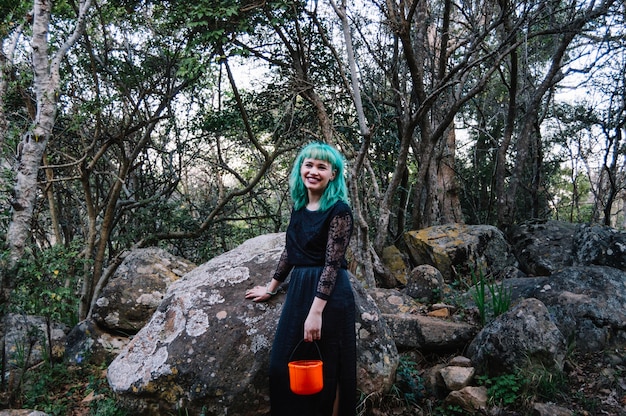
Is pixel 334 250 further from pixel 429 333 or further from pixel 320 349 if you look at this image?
pixel 429 333

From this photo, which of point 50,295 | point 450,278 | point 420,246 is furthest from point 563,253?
point 50,295

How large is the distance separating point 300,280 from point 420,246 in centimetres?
532

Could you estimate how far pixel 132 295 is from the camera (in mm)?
5035

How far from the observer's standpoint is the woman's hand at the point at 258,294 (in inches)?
121

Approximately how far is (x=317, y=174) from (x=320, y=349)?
1042 millimetres

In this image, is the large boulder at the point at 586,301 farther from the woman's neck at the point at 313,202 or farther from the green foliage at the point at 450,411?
the woman's neck at the point at 313,202

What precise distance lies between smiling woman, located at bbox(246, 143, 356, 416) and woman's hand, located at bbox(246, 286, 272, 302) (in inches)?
21.4

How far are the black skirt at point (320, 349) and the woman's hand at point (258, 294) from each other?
57 cm

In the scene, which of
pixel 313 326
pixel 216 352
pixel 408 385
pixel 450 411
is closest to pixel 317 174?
pixel 313 326

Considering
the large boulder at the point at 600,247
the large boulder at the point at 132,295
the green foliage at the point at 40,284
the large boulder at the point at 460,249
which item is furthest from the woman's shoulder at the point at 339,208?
the large boulder at the point at 460,249

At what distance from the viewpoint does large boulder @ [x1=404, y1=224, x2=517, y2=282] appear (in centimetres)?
698

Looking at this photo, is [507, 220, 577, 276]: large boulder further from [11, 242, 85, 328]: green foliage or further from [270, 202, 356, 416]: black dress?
[11, 242, 85, 328]: green foliage

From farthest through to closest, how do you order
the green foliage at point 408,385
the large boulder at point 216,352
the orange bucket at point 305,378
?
the green foliage at point 408,385 → the large boulder at point 216,352 → the orange bucket at point 305,378

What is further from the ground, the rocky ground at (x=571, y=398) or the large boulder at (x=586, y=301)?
the large boulder at (x=586, y=301)
